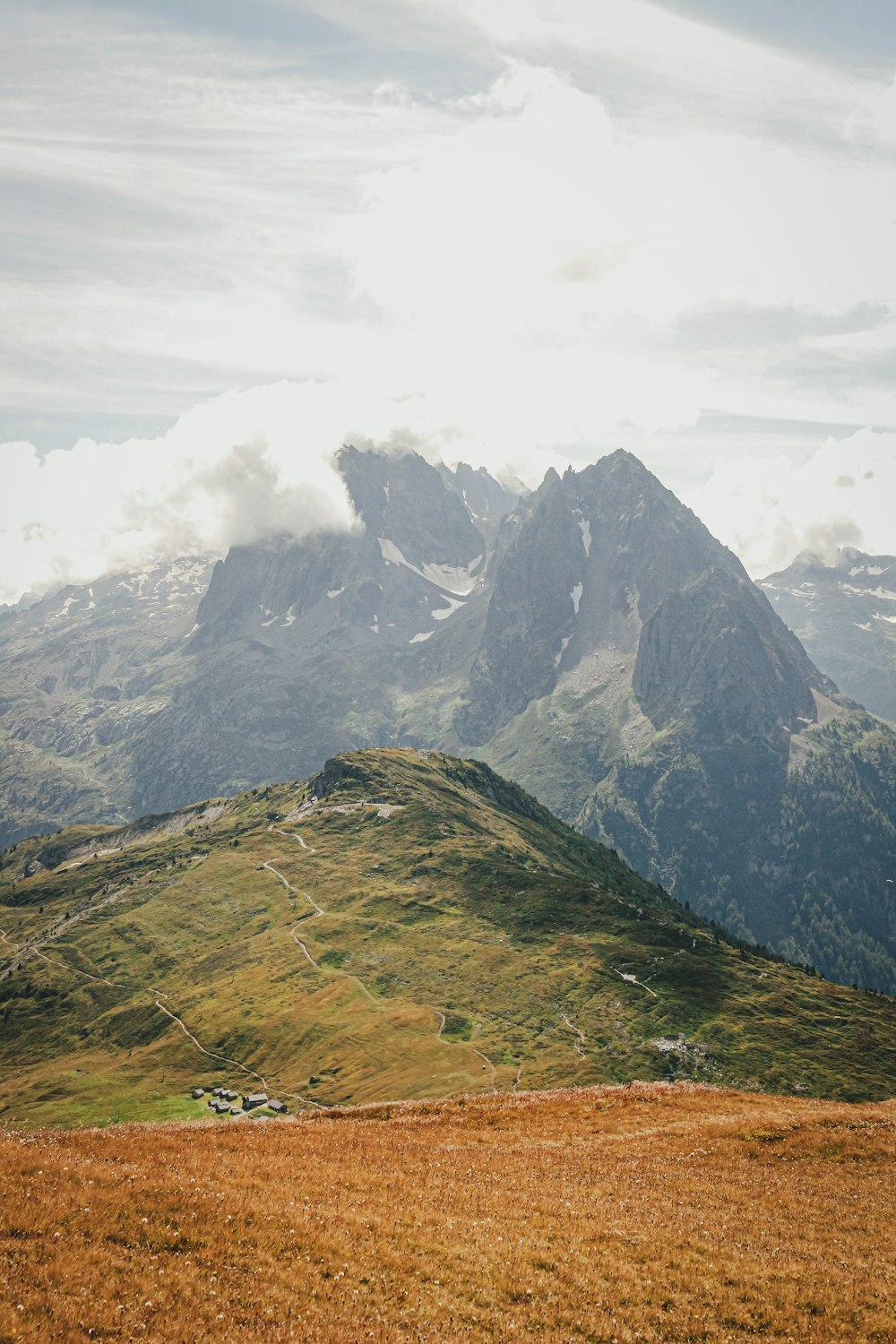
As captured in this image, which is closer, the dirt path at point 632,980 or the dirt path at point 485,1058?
the dirt path at point 485,1058

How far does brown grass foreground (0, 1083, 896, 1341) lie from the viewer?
21219 millimetres

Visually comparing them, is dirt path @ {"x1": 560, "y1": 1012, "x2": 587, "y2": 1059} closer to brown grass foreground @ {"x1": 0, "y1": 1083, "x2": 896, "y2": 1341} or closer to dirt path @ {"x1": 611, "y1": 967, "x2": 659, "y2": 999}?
dirt path @ {"x1": 611, "y1": 967, "x2": 659, "y2": 999}

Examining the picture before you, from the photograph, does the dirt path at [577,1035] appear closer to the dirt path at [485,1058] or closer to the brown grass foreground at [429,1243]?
the dirt path at [485,1058]

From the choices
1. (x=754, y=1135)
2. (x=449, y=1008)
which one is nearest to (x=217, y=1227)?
(x=754, y=1135)

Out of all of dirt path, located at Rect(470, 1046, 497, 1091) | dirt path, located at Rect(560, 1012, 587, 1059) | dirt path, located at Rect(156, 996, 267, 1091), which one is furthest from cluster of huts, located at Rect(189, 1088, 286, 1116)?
dirt path, located at Rect(560, 1012, 587, 1059)

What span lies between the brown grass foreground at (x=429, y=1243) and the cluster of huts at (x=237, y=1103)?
324ft

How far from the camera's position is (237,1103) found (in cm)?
13525

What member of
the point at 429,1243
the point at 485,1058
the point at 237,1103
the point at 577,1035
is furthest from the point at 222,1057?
the point at 429,1243

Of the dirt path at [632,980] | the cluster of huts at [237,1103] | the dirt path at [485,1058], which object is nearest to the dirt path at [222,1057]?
the cluster of huts at [237,1103]

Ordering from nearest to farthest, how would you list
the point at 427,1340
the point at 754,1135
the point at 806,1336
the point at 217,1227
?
the point at 427,1340 → the point at 806,1336 → the point at 217,1227 → the point at 754,1135

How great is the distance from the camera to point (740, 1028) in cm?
15688

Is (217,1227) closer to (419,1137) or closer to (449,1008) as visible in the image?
(419,1137)

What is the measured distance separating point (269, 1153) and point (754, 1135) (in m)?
29.9

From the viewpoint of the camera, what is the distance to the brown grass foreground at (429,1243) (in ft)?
69.6
